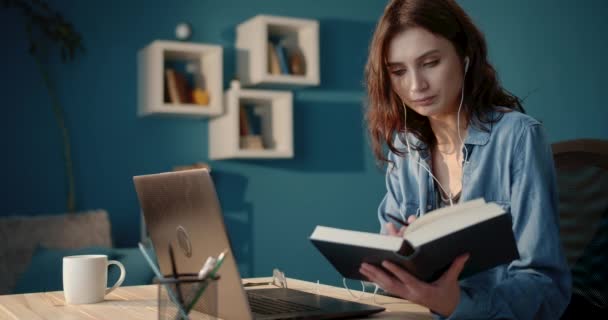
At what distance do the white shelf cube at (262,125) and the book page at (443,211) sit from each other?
2465mm

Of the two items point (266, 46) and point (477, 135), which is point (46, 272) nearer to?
point (266, 46)

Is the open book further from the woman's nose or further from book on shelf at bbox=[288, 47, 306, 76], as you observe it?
book on shelf at bbox=[288, 47, 306, 76]

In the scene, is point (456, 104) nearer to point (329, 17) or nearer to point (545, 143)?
point (545, 143)

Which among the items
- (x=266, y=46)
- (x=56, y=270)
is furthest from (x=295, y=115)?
(x=56, y=270)

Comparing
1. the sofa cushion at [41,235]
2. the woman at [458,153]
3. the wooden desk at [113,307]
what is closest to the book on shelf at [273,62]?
the sofa cushion at [41,235]

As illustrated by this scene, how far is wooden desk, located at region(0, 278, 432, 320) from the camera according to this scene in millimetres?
1343

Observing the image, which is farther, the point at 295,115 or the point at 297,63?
the point at 295,115

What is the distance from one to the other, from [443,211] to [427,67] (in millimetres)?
518

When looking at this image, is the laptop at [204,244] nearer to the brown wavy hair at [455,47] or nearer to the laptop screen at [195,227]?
the laptop screen at [195,227]

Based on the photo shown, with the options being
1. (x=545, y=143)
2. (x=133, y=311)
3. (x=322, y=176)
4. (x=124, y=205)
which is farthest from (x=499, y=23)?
(x=133, y=311)

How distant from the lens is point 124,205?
3514 millimetres

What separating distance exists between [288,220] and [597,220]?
2.41 meters

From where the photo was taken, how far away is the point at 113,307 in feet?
4.76

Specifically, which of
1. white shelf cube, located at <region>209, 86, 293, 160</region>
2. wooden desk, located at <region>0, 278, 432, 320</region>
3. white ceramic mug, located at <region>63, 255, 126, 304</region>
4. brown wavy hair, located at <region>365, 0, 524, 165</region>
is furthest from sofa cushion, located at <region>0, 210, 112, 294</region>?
brown wavy hair, located at <region>365, 0, 524, 165</region>
